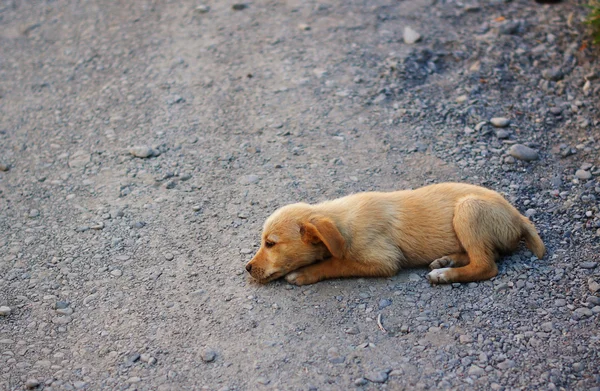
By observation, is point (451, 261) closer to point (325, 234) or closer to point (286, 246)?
point (325, 234)

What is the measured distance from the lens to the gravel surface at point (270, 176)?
4836 mm

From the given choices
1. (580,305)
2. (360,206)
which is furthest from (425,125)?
(580,305)

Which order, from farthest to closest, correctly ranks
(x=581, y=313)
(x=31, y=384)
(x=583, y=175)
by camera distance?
(x=583, y=175) < (x=581, y=313) < (x=31, y=384)

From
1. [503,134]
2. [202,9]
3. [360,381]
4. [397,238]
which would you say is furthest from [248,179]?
[202,9]

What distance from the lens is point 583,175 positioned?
265 inches

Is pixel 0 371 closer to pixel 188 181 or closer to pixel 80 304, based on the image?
pixel 80 304

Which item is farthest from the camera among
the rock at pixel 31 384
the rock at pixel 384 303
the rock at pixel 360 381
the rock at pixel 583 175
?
the rock at pixel 583 175

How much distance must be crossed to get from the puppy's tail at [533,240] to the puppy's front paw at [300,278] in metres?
1.86

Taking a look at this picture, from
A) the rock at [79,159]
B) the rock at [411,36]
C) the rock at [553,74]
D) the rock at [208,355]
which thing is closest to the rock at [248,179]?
the rock at [79,159]

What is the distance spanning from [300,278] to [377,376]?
124cm

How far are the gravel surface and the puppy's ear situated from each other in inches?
14.3

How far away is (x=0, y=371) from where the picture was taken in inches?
195

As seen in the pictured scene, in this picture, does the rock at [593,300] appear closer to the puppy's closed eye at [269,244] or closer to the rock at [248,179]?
the puppy's closed eye at [269,244]

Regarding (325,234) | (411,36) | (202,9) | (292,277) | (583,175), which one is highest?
(325,234)
